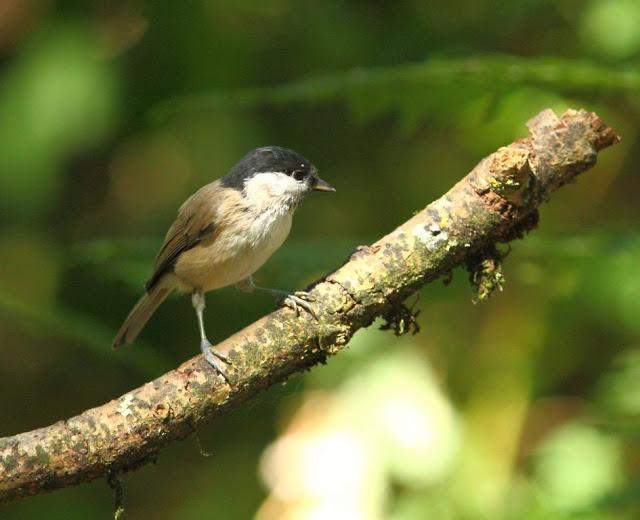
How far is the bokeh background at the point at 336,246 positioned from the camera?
3.74 m

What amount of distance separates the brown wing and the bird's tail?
168 mm

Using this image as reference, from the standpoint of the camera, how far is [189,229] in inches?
145

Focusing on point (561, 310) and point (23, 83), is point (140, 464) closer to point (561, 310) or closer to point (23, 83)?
point (561, 310)

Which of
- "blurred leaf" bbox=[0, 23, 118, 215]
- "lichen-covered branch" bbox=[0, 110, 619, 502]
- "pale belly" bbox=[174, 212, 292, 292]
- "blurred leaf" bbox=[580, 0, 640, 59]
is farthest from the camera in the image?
"blurred leaf" bbox=[0, 23, 118, 215]

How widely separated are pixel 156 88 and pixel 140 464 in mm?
2858

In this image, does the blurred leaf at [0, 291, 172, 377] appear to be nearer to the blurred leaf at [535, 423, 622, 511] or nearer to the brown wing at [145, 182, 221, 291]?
the brown wing at [145, 182, 221, 291]

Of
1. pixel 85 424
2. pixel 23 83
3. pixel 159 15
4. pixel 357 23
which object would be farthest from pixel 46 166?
pixel 85 424

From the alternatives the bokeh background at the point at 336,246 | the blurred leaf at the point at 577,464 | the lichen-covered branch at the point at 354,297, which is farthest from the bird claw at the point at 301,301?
the blurred leaf at the point at 577,464

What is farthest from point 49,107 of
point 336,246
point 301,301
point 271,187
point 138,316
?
point 301,301

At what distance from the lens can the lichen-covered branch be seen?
97.0 inches

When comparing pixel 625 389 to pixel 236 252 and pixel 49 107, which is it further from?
pixel 49 107

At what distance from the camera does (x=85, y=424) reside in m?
2.45

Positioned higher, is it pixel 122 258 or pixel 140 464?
pixel 122 258

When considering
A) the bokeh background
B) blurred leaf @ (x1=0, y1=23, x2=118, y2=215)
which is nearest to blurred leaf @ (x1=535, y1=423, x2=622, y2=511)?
the bokeh background
